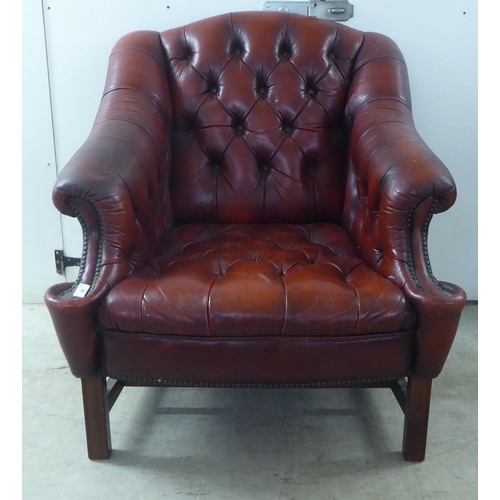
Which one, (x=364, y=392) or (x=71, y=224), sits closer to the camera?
(x=364, y=392)

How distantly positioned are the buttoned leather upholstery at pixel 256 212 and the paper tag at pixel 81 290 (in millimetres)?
14

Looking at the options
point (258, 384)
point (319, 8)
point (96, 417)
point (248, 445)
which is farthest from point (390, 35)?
point (96, 417)

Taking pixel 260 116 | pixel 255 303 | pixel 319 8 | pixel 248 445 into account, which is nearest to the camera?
pixel 255 303

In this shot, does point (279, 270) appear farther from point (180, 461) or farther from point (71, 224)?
point (71, 224)

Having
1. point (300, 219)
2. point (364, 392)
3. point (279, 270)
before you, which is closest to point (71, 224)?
point (300, 219)

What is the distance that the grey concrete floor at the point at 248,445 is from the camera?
47.1 inches

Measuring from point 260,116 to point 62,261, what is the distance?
937 millimetres

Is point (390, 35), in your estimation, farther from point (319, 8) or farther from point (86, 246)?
point (86, 246)

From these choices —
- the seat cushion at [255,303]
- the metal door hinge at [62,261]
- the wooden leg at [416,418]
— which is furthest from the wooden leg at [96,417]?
the metal door hinge at [62,261]

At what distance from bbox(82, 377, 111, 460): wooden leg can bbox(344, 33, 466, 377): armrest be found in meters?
0.69

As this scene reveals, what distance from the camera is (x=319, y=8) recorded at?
1.75 meters

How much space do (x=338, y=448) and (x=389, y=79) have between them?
100cm

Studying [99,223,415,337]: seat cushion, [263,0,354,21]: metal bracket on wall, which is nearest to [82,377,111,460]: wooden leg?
[99,223,415,337]: seat cushion

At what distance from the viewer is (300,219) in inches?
63.5
